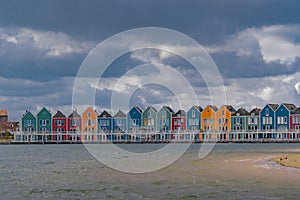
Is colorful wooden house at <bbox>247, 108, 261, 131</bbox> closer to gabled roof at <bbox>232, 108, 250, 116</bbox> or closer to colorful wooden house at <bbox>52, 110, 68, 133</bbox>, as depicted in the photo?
gabled roof at <bbox>232, 108, 250, 116</bbox>

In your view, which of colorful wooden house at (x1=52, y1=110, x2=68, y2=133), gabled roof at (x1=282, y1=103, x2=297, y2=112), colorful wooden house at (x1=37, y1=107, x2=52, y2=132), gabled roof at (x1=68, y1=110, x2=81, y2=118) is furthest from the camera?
gabled roof at (x1=68, y1=110, x2=81, y2=118)

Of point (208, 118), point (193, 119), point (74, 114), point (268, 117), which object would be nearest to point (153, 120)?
point (193, 119)

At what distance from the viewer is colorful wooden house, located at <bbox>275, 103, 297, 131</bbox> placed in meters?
109

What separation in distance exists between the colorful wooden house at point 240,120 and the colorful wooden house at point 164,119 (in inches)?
557

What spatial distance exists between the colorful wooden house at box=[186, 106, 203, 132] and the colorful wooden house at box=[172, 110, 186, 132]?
0.94 metres

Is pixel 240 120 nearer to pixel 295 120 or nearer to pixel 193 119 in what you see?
pixel 193 119

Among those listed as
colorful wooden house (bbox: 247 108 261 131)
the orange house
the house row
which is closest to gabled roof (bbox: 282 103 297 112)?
the house row

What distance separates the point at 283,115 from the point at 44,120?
52.7 meters

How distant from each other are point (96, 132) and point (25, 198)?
98.8 meters

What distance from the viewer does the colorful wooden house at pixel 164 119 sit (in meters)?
121

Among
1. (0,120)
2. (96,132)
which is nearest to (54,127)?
(96,132)

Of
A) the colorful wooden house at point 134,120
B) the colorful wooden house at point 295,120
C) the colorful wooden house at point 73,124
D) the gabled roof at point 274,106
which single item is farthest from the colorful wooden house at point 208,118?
the colorful wooden house at point 73,124

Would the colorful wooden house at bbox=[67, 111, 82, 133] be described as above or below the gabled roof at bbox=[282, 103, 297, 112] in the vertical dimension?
below

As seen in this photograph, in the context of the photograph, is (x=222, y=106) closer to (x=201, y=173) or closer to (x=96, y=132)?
(x=96, y=132)
